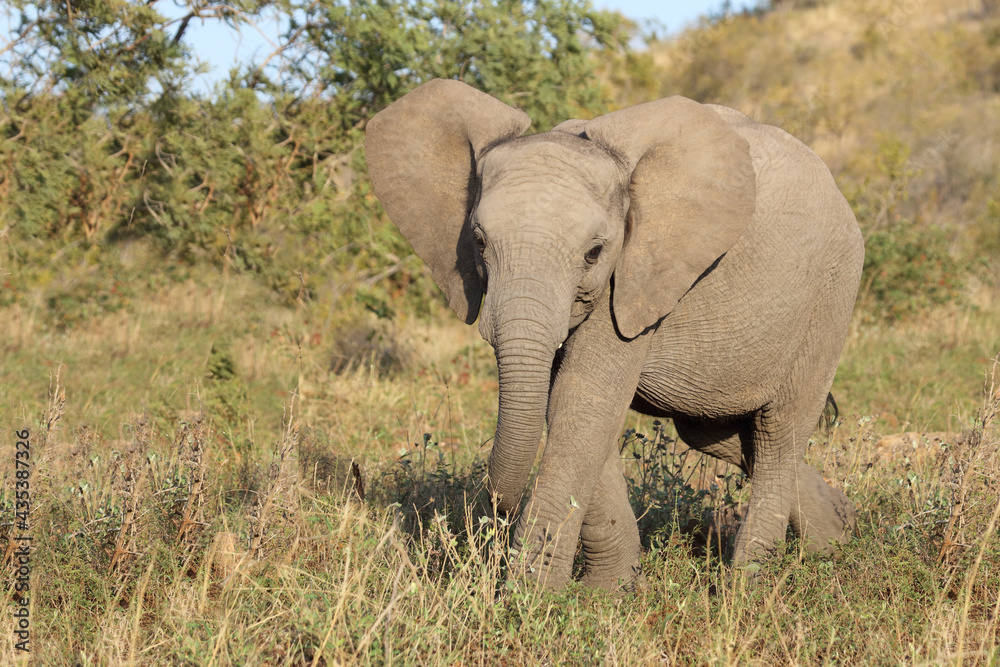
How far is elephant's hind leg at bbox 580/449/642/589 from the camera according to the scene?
14.1 feet

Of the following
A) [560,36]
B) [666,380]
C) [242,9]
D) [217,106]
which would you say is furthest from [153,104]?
[666,380]

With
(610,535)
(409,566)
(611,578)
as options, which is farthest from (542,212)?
(611,578)

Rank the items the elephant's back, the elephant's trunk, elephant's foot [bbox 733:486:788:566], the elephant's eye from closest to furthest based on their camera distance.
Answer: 1. the elephant's trunk
2. the elephant's eye
3. the elephant's back
4. elephant's foot [bbox 733:486:788:566]

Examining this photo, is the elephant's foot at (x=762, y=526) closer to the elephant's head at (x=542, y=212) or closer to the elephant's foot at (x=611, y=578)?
the elephant's foot at (x=611, y=578)

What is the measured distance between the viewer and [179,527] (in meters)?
4.51

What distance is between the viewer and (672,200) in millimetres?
3943

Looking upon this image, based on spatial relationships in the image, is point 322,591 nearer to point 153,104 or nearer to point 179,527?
point 179,527

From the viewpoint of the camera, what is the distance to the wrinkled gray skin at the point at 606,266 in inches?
140

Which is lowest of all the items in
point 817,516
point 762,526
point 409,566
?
point 409,566

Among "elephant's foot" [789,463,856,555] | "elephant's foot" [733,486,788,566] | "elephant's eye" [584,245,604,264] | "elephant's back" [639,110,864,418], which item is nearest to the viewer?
"elephant's eye" [584,245,604,264]

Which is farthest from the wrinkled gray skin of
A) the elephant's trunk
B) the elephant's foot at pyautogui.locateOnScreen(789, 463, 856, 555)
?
the elephant's foot at pyautogui.locateOnScreen(789, 463, 856, 555)

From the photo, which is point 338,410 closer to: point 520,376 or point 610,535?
point 610,535

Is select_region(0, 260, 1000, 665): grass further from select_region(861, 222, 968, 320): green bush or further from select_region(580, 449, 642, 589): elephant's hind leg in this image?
select_region(861, 222, 968, 320): green bush

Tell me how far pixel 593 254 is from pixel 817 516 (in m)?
2.32
